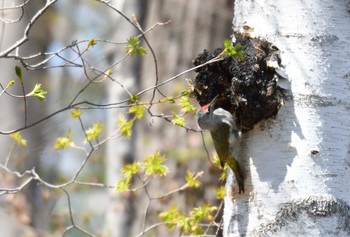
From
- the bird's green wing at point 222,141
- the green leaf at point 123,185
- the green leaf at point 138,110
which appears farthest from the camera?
the green leaf at point 123,185

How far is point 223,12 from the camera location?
584cm

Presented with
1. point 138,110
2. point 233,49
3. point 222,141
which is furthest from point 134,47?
point 222,141

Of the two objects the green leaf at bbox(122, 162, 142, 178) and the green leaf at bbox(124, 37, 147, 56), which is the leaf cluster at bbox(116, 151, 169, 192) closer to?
the green leaf at bbox(122, 162, 142, 178)

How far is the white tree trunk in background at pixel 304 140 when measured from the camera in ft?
7.94

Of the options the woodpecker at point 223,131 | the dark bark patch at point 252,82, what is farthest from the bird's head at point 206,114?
the dark bark patch at point 252,82

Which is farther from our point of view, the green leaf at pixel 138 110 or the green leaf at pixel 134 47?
the green leaf at pixel 138 110

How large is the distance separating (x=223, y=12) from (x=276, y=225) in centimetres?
362

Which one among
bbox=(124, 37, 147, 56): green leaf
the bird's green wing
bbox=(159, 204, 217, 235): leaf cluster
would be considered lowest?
bbox=(159, 204, 217, 235): leaf cluster

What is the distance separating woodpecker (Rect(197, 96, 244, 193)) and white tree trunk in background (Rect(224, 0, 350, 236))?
55mm

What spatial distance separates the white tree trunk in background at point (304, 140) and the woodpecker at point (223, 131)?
6 centimetres

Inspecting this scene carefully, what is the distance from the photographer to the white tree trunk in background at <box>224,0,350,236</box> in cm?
242

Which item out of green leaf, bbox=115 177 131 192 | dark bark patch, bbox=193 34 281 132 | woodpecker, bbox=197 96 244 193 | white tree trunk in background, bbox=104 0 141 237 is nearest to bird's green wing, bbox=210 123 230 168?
woodpecker, bbox=197 96 244 193

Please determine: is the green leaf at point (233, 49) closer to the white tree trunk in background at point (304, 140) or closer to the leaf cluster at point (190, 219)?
the white tree trunk in background at point (304, 140)

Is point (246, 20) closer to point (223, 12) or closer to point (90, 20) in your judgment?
point (223, 12)
